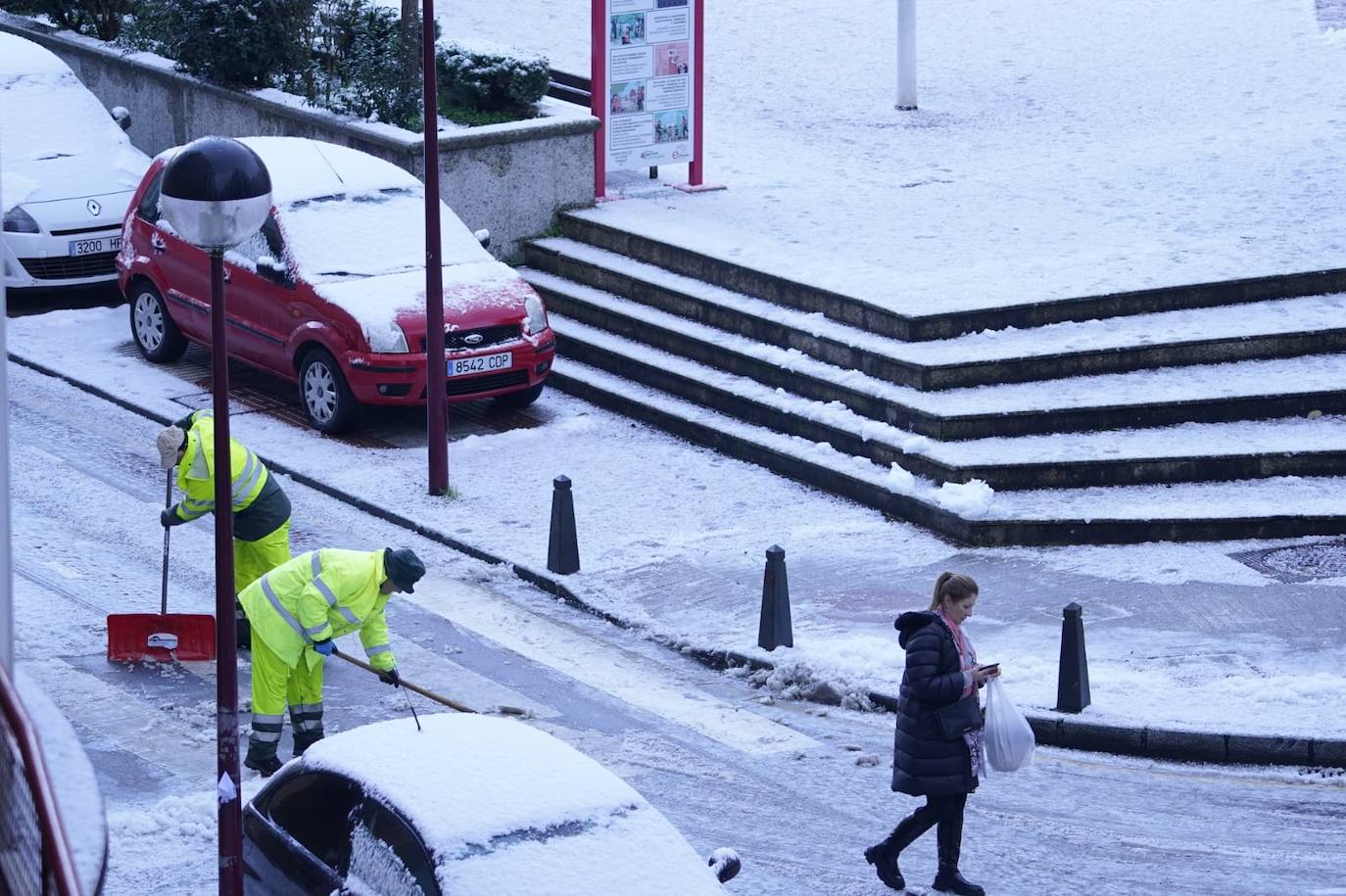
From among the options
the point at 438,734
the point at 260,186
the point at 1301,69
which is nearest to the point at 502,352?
the point at 260,186

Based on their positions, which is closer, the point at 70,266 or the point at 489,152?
the point at 489,152

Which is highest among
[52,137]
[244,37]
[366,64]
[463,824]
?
[244,37]

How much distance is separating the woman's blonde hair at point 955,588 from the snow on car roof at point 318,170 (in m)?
8.88

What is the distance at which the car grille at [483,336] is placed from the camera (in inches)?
618

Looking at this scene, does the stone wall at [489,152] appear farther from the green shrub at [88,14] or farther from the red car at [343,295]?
the green shrub at [88,14]

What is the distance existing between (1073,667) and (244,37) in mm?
12683

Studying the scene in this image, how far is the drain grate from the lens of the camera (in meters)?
13.0

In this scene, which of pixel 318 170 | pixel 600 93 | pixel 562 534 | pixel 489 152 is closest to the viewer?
pixel 562 534

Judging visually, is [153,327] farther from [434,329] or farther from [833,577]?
[833,577]

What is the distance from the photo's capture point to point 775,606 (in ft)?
39.4

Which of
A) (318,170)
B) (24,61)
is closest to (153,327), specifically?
(318,170)

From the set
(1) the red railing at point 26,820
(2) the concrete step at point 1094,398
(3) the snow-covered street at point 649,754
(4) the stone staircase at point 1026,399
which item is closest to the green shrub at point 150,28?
(4) the stone staircase at point 1026,399

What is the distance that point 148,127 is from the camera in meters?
22.5

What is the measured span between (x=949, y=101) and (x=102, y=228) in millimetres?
9128
